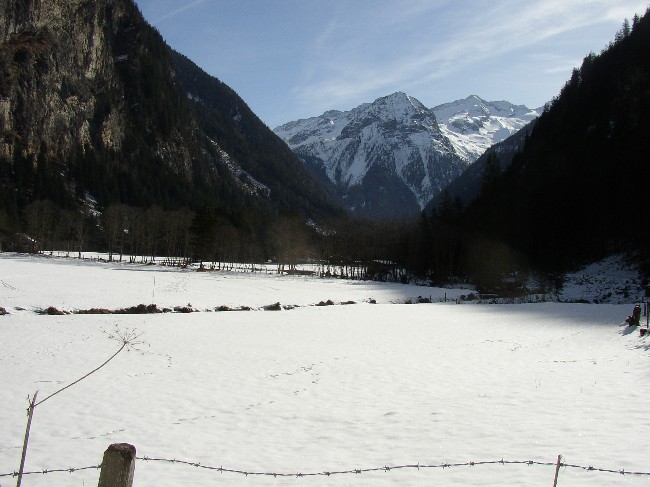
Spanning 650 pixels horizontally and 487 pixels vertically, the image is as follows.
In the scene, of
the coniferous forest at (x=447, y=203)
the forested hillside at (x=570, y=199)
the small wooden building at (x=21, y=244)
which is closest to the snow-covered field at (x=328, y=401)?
the coniferous forest at (x=447, y=203)

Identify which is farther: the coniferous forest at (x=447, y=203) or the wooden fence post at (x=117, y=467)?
the coniferous forest at (x=447, y=203)

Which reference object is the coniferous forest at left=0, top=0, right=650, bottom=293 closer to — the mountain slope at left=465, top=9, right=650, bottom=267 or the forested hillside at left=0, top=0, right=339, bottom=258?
the mountain slope at left=465, top=9, right=650, bottom=267

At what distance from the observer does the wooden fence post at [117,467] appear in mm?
3561

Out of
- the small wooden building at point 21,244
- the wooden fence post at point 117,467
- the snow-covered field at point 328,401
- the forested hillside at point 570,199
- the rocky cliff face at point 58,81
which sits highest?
the rocky cliff face at point 58,81

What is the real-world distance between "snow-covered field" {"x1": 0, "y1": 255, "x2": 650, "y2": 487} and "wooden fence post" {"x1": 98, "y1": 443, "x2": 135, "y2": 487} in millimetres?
4932

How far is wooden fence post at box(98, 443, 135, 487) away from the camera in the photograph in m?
3.56

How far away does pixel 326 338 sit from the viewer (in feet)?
84.3

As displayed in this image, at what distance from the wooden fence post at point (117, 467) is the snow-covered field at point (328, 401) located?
4.93 m

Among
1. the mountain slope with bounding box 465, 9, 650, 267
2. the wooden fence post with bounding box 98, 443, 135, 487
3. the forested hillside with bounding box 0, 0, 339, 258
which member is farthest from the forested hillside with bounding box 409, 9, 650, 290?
the wooden fence post with bounding box 98, 443, 135, 487

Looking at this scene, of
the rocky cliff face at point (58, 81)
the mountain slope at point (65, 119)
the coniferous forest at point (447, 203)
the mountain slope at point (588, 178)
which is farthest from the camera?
the rocky cliff face at point (58, 81)

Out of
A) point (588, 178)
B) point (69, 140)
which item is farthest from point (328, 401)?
point (69, 140)

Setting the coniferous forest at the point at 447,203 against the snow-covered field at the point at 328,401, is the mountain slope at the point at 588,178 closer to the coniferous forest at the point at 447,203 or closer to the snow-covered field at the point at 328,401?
the coniferous forest at the point at 447,203

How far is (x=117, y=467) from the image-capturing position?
3598mm

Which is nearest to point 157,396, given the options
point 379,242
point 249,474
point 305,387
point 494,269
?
point 305,387
